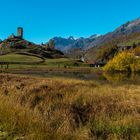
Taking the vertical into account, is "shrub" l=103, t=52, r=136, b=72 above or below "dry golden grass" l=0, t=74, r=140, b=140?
above

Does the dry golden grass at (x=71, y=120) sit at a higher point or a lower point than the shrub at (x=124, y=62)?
lower

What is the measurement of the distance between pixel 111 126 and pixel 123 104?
5.31 m

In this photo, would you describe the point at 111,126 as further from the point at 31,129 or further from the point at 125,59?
the point at 125,59

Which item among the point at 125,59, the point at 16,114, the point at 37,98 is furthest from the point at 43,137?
the point at 125,59

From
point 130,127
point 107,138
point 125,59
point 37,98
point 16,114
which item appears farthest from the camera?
point 125,59

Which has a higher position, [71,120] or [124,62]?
[124,62]

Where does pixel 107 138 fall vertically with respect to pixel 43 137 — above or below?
below

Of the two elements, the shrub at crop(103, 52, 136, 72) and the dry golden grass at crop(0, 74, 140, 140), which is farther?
the shrub at crop(103, 52, 136, 72)

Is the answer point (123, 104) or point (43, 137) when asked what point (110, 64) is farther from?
point (43, 137)

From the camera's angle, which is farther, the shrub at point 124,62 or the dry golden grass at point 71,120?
the shrub at point 124,62

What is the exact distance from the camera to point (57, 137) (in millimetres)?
7250

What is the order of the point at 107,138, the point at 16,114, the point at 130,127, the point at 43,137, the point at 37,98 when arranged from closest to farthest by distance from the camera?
the point at 43,137
the point at 16,114
the point at 107,138
the point at 130,127
the point at 37,98

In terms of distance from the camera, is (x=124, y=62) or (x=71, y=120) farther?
(x=124, y=62)

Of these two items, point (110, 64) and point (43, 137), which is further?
point (110, 64)
